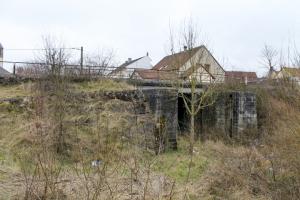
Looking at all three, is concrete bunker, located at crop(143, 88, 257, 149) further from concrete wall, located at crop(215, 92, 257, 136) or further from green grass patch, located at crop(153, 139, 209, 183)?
green grass patch, located at crop(153, 139, 209, 183)

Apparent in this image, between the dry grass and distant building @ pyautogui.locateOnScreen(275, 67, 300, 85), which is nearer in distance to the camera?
distant building @ pyautogui.locateOnScreen(275, 67, 300, 85)

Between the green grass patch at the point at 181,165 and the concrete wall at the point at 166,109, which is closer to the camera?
the green grass patch at the point at 181,165

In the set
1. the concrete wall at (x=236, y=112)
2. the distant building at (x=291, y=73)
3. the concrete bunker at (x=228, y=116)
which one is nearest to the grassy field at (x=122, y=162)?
the distant building at (x=291, y=73)

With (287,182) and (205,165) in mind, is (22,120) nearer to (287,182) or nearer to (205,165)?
(205,165)

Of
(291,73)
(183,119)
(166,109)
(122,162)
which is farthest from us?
(183,119)

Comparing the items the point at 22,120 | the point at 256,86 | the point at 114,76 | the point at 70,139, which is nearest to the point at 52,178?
the point at 70,139

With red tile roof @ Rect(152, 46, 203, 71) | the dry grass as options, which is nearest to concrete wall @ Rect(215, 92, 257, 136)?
red tile roof @ Rect(152, 46, 203, 71)

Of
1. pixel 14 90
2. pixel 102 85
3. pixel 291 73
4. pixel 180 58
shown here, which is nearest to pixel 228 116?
pixel 180 58

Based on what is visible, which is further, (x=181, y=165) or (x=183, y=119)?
(x=183, y=119)

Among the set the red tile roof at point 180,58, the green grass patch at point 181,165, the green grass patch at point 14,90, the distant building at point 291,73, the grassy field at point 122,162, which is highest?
the red tile roof at point 180,58

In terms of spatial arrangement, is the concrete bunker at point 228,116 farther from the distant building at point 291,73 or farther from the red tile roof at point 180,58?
the distant building at point 291,73

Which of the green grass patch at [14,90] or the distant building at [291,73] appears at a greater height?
the distant building at [291,73]

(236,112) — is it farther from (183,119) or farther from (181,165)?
(181,165)

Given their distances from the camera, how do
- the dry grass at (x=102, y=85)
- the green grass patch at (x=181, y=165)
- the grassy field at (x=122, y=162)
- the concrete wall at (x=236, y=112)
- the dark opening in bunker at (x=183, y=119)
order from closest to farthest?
the grassy field at (x=122, y=162) < the green grass patch at (x=181, y=165) < the dry grass at (x=102, y=85) < the concrete wall at (x=236, y=112) < the dark opening in bunker at (x=183, y=119)
